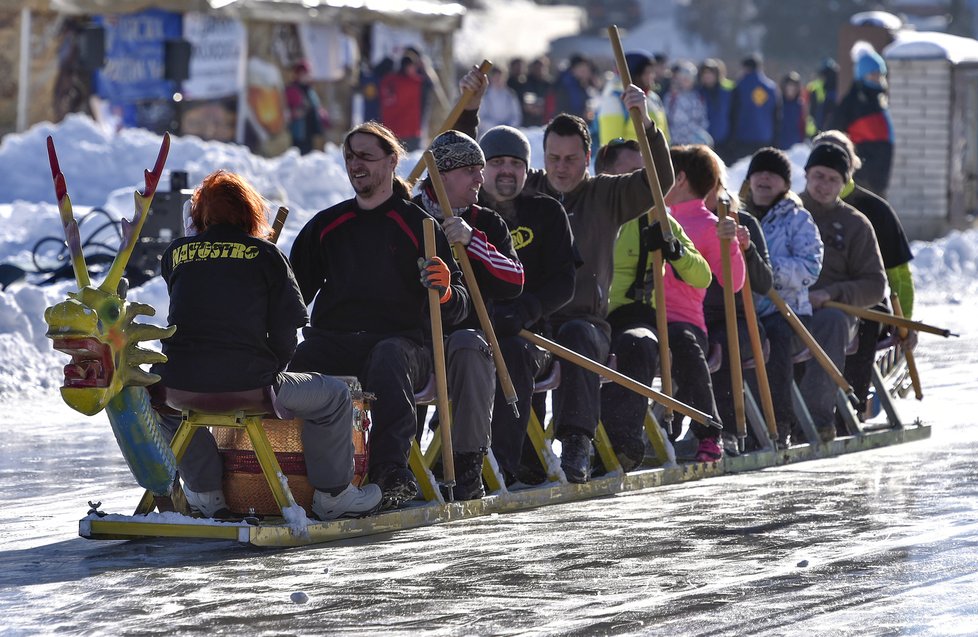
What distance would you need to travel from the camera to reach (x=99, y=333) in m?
7.69

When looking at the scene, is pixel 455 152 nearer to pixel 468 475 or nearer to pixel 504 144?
pixel 504 144

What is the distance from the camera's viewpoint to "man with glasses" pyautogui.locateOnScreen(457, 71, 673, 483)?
9891 millimetres

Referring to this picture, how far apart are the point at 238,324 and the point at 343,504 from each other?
0.89 m

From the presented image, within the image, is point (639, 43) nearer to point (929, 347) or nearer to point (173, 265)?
point (929, 347)

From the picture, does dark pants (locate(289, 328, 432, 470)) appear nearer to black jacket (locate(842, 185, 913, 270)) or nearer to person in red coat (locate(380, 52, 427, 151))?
black jacket (locate(842, 185, 913, 270))

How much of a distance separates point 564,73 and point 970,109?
582cm

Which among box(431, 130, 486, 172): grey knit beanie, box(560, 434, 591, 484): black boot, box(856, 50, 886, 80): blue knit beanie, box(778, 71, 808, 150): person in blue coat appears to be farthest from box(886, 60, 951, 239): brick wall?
box(431, 130, 486, 172): grey knit beanie

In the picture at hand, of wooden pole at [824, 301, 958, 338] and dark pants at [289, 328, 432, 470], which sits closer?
dark pants at [289, 328, 432, 470]

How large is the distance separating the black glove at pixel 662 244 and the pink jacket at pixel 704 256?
494 mm

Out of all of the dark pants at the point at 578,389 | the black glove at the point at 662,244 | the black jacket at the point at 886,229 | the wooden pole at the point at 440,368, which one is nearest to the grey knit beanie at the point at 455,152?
the wooden pole at the point at 440,368

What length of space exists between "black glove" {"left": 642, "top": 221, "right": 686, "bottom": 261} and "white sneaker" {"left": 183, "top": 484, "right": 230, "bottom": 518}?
266cm

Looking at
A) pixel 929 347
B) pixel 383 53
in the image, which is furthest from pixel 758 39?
pixel 929 347

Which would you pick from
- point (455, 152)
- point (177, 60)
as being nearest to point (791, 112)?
point (177, 60)

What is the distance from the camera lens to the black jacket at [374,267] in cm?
887
